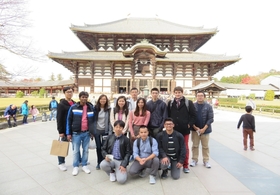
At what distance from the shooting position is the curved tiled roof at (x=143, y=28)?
2366 cm

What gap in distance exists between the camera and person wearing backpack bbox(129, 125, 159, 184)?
3406 millimetres

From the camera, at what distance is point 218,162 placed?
14.9 feet

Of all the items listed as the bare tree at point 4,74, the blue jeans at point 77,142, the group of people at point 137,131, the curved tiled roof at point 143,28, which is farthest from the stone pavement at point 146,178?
the curved tiled roof at point 143,28

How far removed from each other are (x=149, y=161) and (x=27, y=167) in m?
3.08

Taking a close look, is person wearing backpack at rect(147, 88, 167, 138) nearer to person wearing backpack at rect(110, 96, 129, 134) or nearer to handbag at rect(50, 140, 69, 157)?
person wearing backpack at rect(110, 96, 129, 134)

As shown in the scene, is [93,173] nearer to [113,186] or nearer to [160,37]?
[113,186]

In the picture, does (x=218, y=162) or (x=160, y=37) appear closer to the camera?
(x=218, y=162)

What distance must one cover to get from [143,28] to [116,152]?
84.2 feet

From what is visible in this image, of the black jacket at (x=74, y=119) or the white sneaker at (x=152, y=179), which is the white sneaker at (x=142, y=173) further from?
the black jacket at (x=74, y=119)

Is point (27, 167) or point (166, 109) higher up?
point (166, 109)

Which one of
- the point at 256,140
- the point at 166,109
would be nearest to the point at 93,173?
the point at 166,109

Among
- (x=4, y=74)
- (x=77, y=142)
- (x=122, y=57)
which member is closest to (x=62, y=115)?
(x=77, y=142)

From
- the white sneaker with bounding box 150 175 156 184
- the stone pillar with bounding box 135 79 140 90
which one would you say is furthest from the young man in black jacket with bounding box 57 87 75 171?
the stone pillar with bounding box 135 79 140 90

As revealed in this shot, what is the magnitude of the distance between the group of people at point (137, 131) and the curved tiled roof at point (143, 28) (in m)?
21.8
